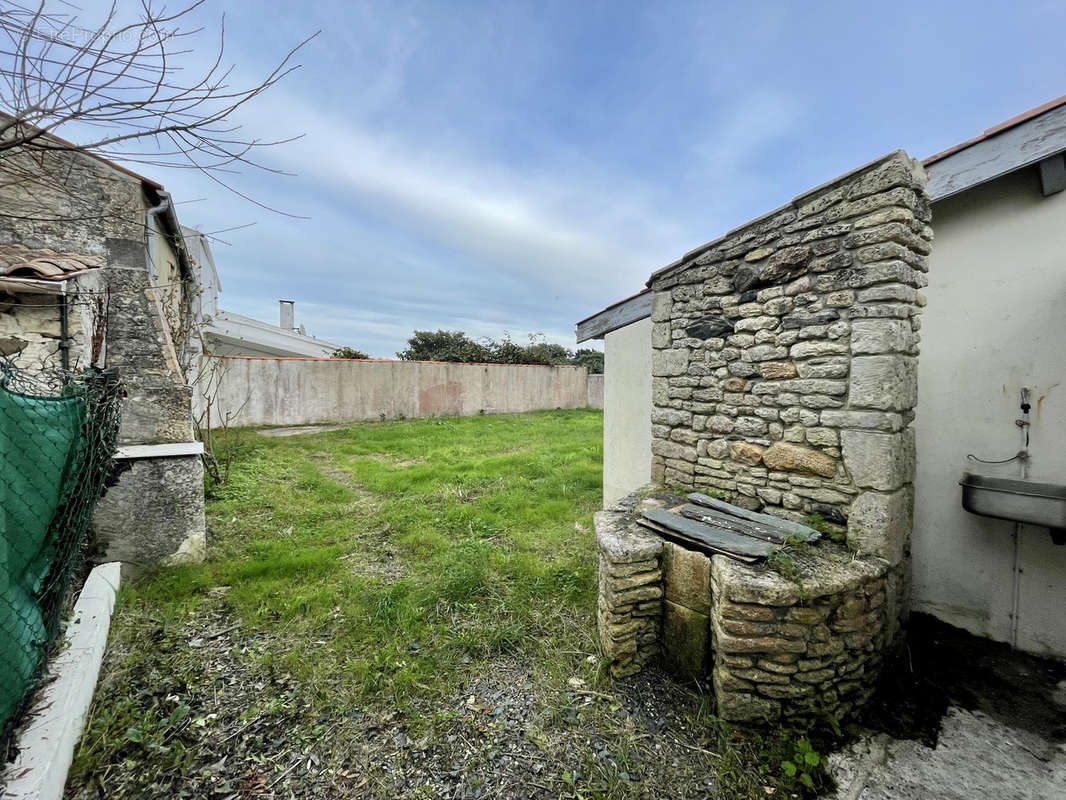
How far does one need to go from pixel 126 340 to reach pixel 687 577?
17.1ft

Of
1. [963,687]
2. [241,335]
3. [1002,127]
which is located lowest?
[963,687]

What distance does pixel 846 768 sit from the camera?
1887 millimetres

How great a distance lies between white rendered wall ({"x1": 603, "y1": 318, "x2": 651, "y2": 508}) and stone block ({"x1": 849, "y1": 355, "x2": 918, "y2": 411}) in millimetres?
2281

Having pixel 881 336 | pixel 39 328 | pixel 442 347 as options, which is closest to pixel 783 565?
pixel 881 336

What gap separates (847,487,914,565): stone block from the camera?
2293 millimetres

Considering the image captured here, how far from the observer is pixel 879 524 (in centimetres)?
231

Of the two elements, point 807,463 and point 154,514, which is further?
point 154,514

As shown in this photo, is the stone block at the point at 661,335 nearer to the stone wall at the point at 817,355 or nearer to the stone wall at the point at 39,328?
the stone wall at the point at 817,355

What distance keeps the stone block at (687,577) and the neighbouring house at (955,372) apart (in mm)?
854

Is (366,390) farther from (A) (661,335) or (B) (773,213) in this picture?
(B) (773,213)

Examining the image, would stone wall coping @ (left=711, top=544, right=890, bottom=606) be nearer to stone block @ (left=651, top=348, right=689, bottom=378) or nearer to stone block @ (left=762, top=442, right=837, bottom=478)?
stone block @ (left=762, top=442, right=837, bottom=478)

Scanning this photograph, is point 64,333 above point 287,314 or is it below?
below

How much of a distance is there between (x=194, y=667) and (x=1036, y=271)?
5961 millimetres

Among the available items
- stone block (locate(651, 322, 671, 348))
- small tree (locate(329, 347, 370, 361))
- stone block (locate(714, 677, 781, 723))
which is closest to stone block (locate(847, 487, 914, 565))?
stone block (locate(714, 677, 781, 723))
